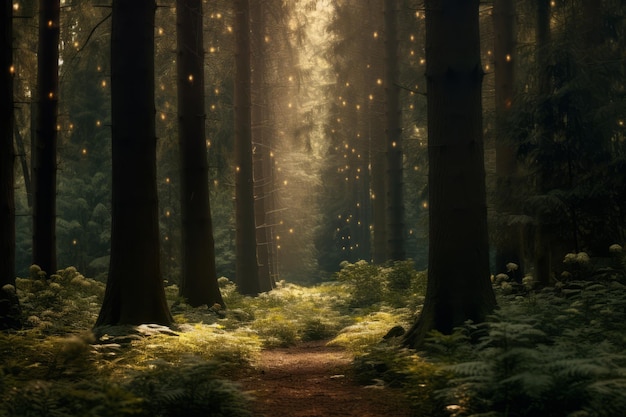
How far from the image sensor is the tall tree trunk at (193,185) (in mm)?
14791

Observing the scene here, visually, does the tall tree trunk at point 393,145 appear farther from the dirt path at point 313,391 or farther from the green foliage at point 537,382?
the green foliage at point 537,382

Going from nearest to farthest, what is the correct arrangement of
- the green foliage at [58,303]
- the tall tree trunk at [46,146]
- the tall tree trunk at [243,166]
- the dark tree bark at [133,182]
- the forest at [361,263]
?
the forest at [361,263] → the dark tree bark at [133,182] → the green foliage at [58,303] → the tall tree trunk at [46,146] → the tall tree trunk at [243,166]

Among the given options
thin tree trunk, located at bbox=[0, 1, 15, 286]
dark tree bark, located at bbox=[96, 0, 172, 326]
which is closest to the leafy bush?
dark tree bark, located at bbox=[96, 0, 172, 326]

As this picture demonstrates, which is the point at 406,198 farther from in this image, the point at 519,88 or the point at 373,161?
the point at 519,88

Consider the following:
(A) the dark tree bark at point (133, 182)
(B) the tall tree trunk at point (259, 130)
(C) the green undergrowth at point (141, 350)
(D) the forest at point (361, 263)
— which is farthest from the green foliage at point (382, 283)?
(A) the dark tree bark at point (133, 182)

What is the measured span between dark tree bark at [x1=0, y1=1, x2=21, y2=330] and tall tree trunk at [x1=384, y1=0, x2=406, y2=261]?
46.6 ft

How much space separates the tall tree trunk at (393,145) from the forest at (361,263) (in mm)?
71

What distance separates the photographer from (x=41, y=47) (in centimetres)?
1573

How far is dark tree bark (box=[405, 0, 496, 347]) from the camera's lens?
890 cm

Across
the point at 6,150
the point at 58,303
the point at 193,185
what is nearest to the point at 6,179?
the point at 6,150

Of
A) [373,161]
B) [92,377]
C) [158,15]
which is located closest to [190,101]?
[158,15]

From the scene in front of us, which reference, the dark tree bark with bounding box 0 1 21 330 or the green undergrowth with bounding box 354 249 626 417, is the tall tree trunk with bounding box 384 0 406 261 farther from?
the dark tree bark with bounding box 0 1 21 330

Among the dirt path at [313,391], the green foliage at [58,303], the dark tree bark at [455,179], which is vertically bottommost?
the dirt path at [313,391]

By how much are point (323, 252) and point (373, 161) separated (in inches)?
1047
